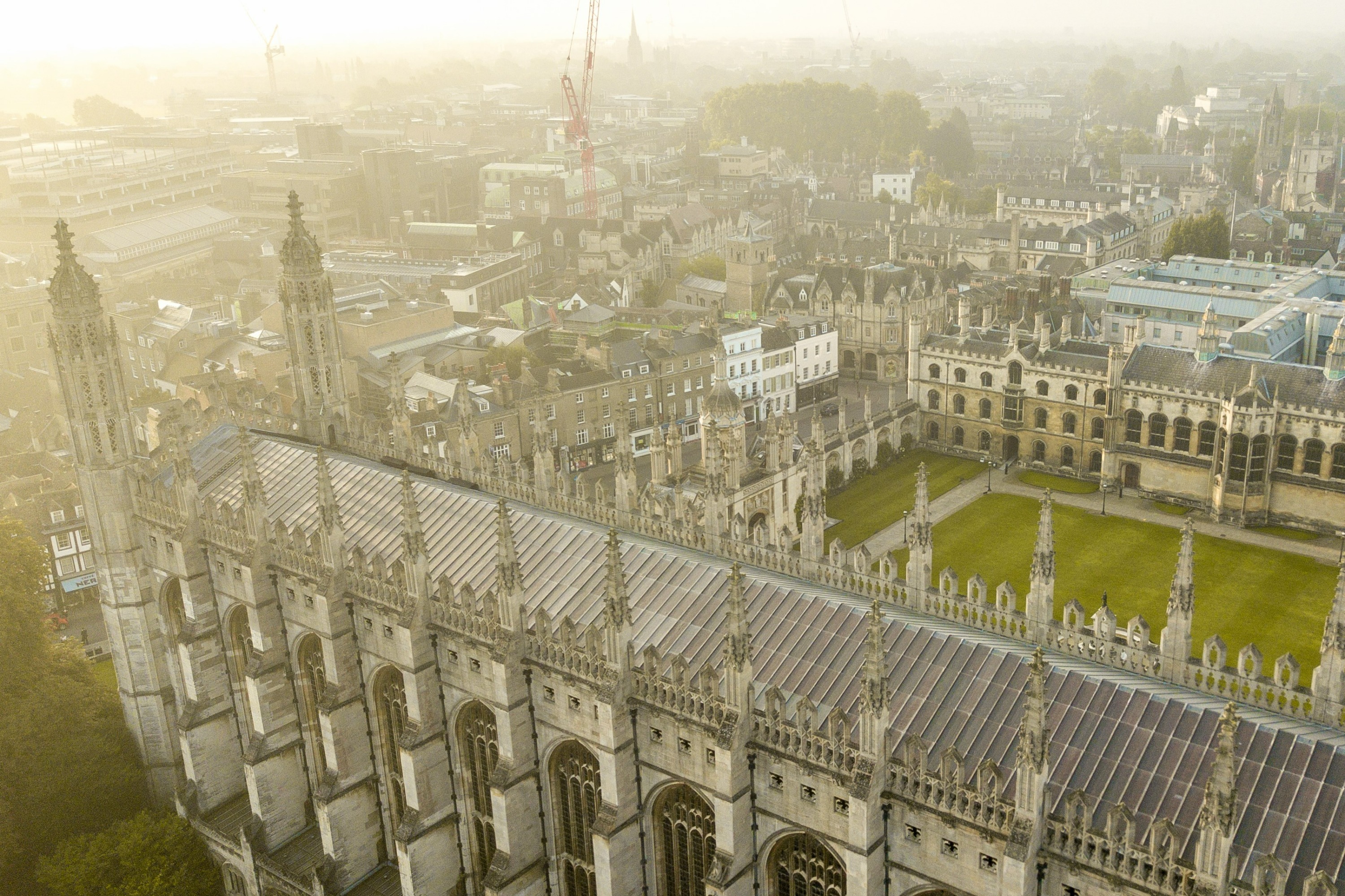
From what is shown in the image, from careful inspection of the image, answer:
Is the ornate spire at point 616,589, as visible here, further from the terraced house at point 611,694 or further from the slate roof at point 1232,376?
the slate roof at point 1232,376

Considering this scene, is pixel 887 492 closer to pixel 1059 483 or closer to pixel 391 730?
pixel 1059 483

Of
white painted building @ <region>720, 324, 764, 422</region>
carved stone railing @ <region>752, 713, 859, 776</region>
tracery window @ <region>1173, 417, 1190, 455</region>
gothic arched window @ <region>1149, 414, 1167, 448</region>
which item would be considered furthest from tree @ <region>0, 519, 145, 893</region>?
tracery window @ <region>1173, 417, 1190, 455</region>

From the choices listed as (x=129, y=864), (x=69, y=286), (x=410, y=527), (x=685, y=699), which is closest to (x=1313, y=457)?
(x=685, y=699)

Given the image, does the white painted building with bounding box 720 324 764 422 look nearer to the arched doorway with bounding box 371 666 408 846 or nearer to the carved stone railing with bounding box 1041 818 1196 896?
the arched doorway with bounding box 371 666 408 846

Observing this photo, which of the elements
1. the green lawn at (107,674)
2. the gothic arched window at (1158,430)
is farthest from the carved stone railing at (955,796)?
the gothic arched window at (1158,430)

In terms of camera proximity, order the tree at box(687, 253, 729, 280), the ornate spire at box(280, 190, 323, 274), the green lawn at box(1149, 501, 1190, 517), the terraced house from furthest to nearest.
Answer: the tree at box(687, 253, 729, 280) → the green lawn at box(1149, 501, 1190, 517) → the ornate spire at box(280, 190, 323, 274) → the terraced house

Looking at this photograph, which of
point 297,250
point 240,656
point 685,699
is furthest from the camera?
point 297,250
